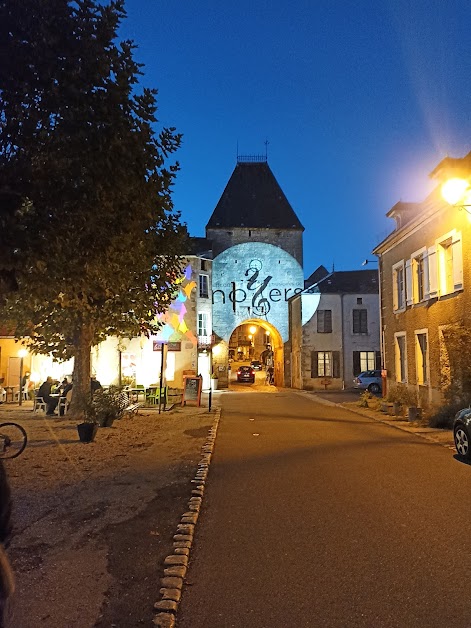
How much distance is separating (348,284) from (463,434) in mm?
29671

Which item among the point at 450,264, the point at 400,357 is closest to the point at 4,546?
the point at 450,264

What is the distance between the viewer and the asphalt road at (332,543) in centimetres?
368

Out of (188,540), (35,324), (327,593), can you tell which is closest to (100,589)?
(188,540)

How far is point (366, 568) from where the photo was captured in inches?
174

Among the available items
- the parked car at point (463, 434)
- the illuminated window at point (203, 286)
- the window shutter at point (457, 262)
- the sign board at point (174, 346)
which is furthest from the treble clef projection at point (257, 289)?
the parked car at point (463, 434)

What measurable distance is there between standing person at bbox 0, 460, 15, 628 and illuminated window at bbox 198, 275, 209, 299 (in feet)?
114

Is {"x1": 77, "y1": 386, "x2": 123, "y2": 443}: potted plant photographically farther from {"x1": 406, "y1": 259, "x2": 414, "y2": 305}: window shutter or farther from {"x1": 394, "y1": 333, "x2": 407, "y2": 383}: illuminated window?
{"x1": 394, "y1": 333, "x2": 407, "y2": 383}: illuminated window

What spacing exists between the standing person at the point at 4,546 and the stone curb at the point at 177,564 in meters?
2.12

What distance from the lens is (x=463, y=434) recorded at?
376 inches

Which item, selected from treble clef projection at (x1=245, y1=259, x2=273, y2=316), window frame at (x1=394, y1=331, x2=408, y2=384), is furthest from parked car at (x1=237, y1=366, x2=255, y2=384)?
window frame at (x1=394, y1=331, x2=408, y2=384)

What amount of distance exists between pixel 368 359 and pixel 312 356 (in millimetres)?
3859

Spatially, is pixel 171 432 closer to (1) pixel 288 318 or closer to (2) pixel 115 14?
(2) pixel 115 14

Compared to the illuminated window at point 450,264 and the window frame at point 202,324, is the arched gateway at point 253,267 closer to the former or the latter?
the window frame at point 202,324

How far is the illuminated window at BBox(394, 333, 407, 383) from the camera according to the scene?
20438 millimetres
